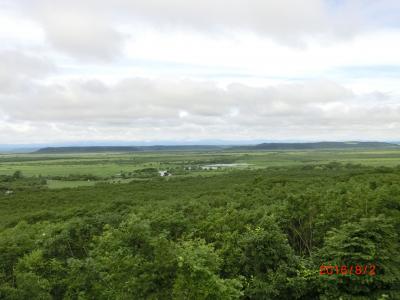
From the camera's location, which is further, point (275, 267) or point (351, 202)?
point (351, 202)

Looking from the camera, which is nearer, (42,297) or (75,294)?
(42,297)

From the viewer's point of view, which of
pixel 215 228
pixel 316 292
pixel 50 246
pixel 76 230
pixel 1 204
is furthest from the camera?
pixel 1 204

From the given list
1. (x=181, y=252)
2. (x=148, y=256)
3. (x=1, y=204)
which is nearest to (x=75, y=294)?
(x=148, y=256)

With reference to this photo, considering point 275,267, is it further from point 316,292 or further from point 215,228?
point 215,228

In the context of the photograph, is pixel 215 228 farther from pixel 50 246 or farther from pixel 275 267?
pixel 50 246

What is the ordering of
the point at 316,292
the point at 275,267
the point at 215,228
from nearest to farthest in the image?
the point at 316,292, the point at 275,267, the point at 215,228

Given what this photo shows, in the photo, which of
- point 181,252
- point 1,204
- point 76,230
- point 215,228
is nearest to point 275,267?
point 181,252

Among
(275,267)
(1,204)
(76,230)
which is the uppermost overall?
(275,267)

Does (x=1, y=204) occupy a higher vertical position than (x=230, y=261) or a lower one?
lower

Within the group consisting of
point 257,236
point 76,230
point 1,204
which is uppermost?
point 257,236
